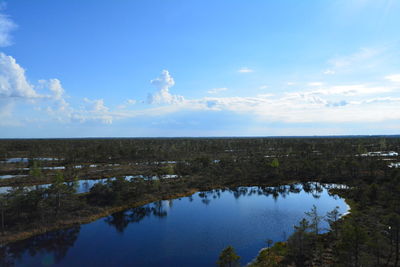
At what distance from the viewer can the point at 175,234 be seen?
4172cm


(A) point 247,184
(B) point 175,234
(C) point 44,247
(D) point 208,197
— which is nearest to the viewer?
(C) point 44,247

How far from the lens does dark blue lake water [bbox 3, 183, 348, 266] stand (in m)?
33.9

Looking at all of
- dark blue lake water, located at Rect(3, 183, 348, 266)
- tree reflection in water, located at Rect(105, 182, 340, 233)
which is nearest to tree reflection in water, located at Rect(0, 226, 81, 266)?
dark blue lake water, located at Rect(3, 183, 348, 266)

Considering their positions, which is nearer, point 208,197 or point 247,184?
point 208,197

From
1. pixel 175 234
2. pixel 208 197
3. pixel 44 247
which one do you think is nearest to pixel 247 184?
pixel 208 197

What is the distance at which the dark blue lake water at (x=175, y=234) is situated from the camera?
33.9 meters

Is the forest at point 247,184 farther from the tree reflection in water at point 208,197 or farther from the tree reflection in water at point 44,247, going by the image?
the tree reflection in water at point 208,197

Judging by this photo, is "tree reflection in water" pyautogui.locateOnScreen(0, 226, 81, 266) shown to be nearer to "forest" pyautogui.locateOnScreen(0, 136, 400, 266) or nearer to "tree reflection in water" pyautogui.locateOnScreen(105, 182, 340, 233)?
"forest" pyautogui.locateOnScreen(0, 136, 400, 266)

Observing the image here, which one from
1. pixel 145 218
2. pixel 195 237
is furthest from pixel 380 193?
pixel 145 218

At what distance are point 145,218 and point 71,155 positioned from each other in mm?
85772

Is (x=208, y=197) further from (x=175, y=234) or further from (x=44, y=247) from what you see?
(x=44, y=247)

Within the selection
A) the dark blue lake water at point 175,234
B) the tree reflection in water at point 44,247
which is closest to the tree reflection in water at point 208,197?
the dark blue lake water at point 175,234

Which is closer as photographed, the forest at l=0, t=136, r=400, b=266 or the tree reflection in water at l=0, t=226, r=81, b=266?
the forest at l=0, t=136, r=400, b=266

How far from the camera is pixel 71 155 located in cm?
11894
